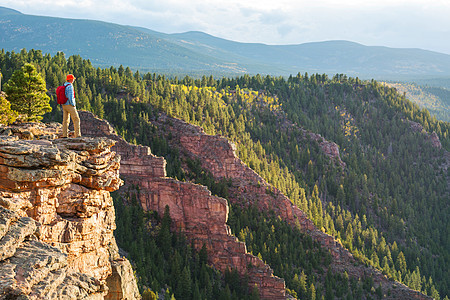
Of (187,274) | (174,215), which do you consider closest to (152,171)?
(174,215)

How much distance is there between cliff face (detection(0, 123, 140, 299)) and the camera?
24.0m

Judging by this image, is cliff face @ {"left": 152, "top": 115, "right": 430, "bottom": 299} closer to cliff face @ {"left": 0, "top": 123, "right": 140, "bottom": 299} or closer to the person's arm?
cliff face @ {"left": 0, "top": 123, "right": 140, "bottom": 299}

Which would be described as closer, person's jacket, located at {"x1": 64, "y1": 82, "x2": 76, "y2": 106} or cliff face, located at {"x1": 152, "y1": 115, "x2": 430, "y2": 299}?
person's jacket, located at {"x1": 64, "y1": 82, "x2": 76, "y2": 106}

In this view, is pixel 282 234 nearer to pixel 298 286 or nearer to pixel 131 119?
pixel 298 286

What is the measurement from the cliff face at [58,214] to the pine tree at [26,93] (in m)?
24.0

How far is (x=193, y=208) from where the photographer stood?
348 feet

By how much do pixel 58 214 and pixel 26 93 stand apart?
33183mm

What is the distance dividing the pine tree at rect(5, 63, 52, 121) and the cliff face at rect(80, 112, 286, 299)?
119ft

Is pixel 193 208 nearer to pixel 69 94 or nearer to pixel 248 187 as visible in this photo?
pixel 248 187

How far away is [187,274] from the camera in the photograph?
91.3m

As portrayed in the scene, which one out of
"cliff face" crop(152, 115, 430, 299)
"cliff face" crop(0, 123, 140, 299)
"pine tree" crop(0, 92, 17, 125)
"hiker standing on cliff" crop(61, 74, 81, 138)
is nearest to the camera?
"cliff face" crop(0, 123, 140, 299)

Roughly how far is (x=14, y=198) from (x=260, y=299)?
277 ft

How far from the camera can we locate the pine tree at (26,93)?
6103 centimetres

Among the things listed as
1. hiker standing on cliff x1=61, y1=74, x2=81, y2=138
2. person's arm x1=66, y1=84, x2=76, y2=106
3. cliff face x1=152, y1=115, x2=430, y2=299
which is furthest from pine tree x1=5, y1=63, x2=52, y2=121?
cliff face x1=152, y1=115, x2=430, y2=299
